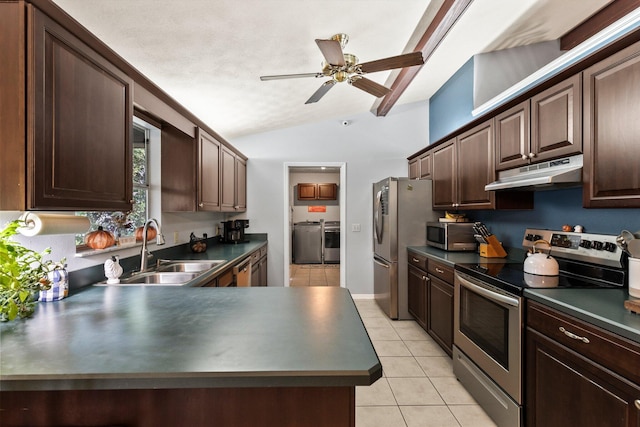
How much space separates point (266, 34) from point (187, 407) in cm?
217

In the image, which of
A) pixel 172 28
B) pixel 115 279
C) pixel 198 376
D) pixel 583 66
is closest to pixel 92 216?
pixel 115 279

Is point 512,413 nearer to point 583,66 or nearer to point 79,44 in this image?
point 583,66

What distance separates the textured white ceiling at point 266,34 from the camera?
1.72 m

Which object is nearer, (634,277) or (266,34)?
(634,277)

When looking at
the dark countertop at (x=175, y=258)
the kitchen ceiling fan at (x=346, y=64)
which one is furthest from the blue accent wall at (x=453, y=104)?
the dark countertop at (x=175, y=258)

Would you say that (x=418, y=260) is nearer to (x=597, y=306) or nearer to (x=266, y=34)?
(x=597, y=306)

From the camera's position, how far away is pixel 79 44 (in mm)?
1309

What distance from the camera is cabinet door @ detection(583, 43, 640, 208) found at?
1409 millimetres

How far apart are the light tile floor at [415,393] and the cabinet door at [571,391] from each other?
0.48m

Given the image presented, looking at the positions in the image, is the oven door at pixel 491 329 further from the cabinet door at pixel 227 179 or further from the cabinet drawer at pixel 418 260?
the cabinet door at pixel 227 179

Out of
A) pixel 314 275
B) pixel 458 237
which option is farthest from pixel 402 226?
pixel 314 275

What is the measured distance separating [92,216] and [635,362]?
9.55 feet

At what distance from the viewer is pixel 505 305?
69.9 inches

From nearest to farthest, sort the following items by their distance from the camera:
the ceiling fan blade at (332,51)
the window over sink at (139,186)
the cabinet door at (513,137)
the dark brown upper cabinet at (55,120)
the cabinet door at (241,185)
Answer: the dark brown upper cabinet at (55,120)
the ceiling fan blade at (332,51)
the cabinet door at (513,137)
the window over sink at (139,186)
the cabinet door at (241,185)
